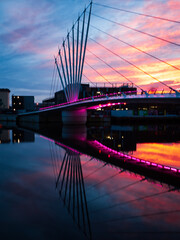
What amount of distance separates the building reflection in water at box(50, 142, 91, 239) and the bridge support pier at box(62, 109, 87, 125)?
135 feet

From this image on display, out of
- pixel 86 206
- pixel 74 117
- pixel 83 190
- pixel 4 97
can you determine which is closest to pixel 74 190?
pixel 83 190

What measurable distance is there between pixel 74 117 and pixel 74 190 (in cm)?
4682

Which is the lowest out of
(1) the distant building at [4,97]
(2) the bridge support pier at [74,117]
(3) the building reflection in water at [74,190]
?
(3) the building reflection in water at [74,190]

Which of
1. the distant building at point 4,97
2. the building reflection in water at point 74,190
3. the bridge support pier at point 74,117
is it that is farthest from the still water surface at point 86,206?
A: the distant building at point 4,97

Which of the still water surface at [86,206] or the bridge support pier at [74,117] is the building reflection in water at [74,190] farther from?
the bridge support pier at [74,117]

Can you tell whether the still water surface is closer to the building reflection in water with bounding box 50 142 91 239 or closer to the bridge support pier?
the building reflection in water with bounding box 50 142 91 239

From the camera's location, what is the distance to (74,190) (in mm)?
7426

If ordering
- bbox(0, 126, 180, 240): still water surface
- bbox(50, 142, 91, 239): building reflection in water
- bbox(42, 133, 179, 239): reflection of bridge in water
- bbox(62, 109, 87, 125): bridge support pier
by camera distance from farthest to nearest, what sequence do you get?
bbox(62, 109, 87, 125): bridge support pier, bbox(42, 133, 179, 239): reflection of bridge in water, bbox(50, 142, 91, 239): building reflection in water, bbox(0, 126, 180, 240): still water surface

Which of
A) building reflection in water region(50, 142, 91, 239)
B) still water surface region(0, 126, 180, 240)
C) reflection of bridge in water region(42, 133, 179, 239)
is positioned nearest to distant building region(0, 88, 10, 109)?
building reflection in water region(50, 142, 91, 239)

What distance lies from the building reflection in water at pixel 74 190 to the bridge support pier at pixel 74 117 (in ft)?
135

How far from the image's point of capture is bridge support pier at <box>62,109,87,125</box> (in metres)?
53.5

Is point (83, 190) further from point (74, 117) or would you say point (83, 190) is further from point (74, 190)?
point (74, 117)

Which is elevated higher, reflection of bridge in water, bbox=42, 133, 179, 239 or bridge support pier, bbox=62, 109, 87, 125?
bridge support pier, bbox=62, 109, 87, 125

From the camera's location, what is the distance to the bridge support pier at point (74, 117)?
5353 cm
